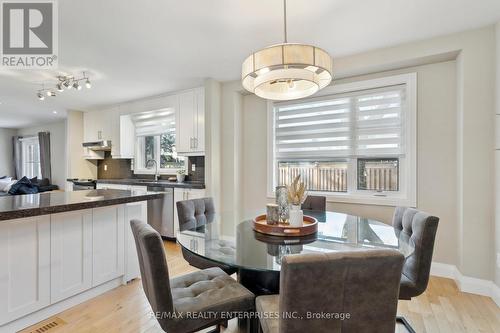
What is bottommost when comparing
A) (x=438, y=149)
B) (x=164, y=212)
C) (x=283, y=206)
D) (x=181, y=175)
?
(x=164, y=212)

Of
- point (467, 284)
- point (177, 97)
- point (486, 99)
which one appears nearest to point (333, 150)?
point (486, 99)

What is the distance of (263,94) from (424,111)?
1.94 m

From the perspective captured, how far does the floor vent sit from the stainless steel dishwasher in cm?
199

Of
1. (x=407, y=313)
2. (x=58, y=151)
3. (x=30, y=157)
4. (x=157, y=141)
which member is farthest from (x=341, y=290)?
(x=30, y=157)

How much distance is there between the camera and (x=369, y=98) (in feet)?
10.0

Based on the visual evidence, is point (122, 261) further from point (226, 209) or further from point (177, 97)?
point (177, 97)

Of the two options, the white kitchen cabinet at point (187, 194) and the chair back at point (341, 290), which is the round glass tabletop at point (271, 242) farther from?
the white kitchen cabinet at point (187, 194)

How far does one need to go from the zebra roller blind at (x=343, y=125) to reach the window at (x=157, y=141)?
2082 millimetres

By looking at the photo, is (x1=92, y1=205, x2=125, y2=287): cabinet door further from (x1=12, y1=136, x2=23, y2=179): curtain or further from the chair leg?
(x1=12, y1=136, x2=23, y2=179): curtain

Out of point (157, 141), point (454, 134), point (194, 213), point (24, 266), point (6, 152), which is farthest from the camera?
point (6, 152)

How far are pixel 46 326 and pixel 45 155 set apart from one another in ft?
23.5

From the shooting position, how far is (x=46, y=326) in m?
1.89


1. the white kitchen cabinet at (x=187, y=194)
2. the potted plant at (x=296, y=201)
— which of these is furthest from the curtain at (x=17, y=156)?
the potted plant at (x=296, y=201)

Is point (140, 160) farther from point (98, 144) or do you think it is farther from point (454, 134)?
point (454, 134)
